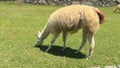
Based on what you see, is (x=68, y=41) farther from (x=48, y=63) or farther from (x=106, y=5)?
(x=106, y=5)

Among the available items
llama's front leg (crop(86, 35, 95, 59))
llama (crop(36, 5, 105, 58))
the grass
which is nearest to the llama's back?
llama (crop(36, 5, 105, 58))

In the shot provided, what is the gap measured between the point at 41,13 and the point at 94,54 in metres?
9.64

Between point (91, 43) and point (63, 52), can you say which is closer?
point (91, 43)

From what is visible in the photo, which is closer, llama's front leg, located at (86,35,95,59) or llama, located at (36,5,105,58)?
llama, located at (36,5,105,58)

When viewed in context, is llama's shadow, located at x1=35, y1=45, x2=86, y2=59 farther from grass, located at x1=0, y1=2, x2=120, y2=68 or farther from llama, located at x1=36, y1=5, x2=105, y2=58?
llama, located at x1=36, y1=5, x2=105, y2=58

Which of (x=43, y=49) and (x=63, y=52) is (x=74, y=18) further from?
(x=43, y=49)

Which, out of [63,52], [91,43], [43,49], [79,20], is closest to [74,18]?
[79,20]

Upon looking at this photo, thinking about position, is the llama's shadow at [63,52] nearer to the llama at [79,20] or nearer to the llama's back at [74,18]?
the llama at [79,20]

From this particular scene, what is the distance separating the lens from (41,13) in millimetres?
19422

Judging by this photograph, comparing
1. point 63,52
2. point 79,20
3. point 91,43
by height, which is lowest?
point 63,52

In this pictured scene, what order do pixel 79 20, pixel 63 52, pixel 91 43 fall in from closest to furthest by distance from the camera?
pixel 79 20 → pixel 91 43 → pixel 63 52

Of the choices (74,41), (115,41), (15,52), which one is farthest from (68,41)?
(15,52)

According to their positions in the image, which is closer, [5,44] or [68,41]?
[5,44]

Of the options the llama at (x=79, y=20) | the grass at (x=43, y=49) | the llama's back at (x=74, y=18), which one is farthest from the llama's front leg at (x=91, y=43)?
the llama's back at (x=74, y=18)
